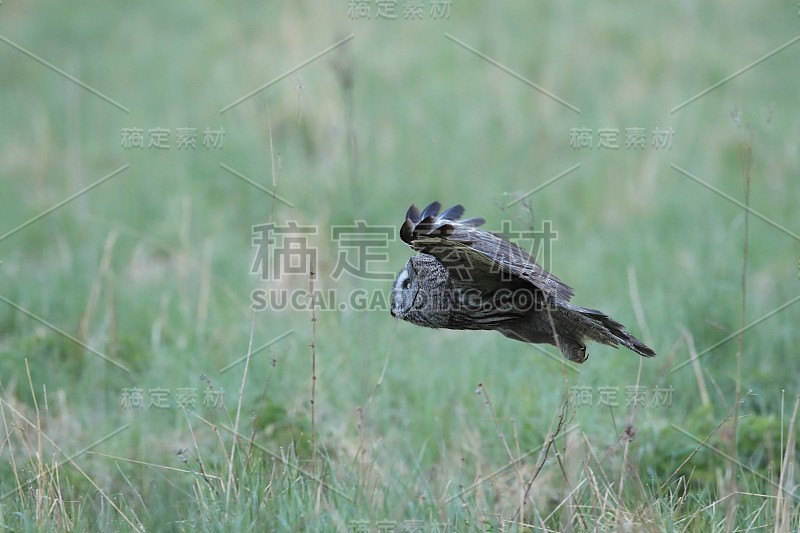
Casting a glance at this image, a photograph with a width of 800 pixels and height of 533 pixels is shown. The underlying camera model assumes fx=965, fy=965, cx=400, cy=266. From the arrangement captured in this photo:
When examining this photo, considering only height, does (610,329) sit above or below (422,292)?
below

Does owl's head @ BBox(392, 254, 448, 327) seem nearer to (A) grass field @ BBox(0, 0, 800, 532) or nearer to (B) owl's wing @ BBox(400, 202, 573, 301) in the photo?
(B) owl's wing @ BBox(400, 202, 573, 301)

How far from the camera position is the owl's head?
407cm

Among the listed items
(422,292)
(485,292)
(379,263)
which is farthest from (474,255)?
(379,263)

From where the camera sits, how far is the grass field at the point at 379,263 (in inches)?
169

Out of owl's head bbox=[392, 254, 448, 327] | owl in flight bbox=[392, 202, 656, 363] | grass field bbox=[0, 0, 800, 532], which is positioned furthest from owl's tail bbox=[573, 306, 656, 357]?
owl's head bbox=[392, 254, 448, 327]

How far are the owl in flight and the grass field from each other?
0.24 metres

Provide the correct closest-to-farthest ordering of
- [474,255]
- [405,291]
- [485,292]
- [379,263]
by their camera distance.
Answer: [474,255] < [485,292] < [405,291] < [379,263]

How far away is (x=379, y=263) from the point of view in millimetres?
8398

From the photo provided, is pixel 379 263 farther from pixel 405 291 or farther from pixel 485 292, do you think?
pixel 485 292

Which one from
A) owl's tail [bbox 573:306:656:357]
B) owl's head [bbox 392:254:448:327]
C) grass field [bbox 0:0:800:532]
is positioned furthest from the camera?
grass field [bbox 0:0:800:532]

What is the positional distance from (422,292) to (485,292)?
0.90 ft

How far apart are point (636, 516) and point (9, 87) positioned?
1014cm

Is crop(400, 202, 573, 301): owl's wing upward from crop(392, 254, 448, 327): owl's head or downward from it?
upward

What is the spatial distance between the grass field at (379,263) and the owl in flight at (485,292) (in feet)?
0.77
